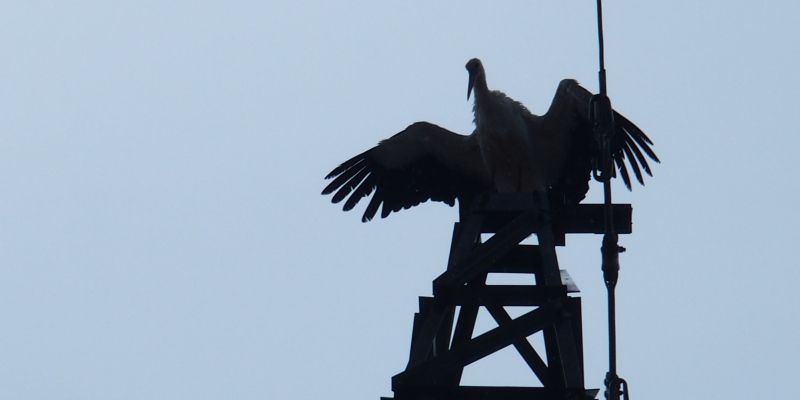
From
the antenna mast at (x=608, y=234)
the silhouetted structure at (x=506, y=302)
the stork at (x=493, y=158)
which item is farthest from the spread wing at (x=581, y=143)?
the antenna mast at (x=608, y=234)

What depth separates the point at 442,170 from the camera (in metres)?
10.7

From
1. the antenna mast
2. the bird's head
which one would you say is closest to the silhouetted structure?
the antenna mast

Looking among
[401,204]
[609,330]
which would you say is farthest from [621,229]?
[401,204]

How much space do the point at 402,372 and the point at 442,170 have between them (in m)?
2.87

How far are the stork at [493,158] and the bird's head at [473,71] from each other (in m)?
0.40

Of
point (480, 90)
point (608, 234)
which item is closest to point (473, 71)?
point (480, 90)

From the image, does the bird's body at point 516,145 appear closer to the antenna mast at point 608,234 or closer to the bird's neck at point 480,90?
the bird's neck at point 480,90

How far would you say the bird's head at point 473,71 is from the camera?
11336 millimetres

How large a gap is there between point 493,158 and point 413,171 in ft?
1.93

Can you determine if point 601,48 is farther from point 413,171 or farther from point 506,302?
point 413,171

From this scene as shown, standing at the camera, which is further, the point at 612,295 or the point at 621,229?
the point at 621,229

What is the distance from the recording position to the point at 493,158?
10555 mm

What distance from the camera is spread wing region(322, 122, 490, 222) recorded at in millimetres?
10742

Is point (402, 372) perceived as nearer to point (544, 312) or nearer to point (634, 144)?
point (544, 312)
